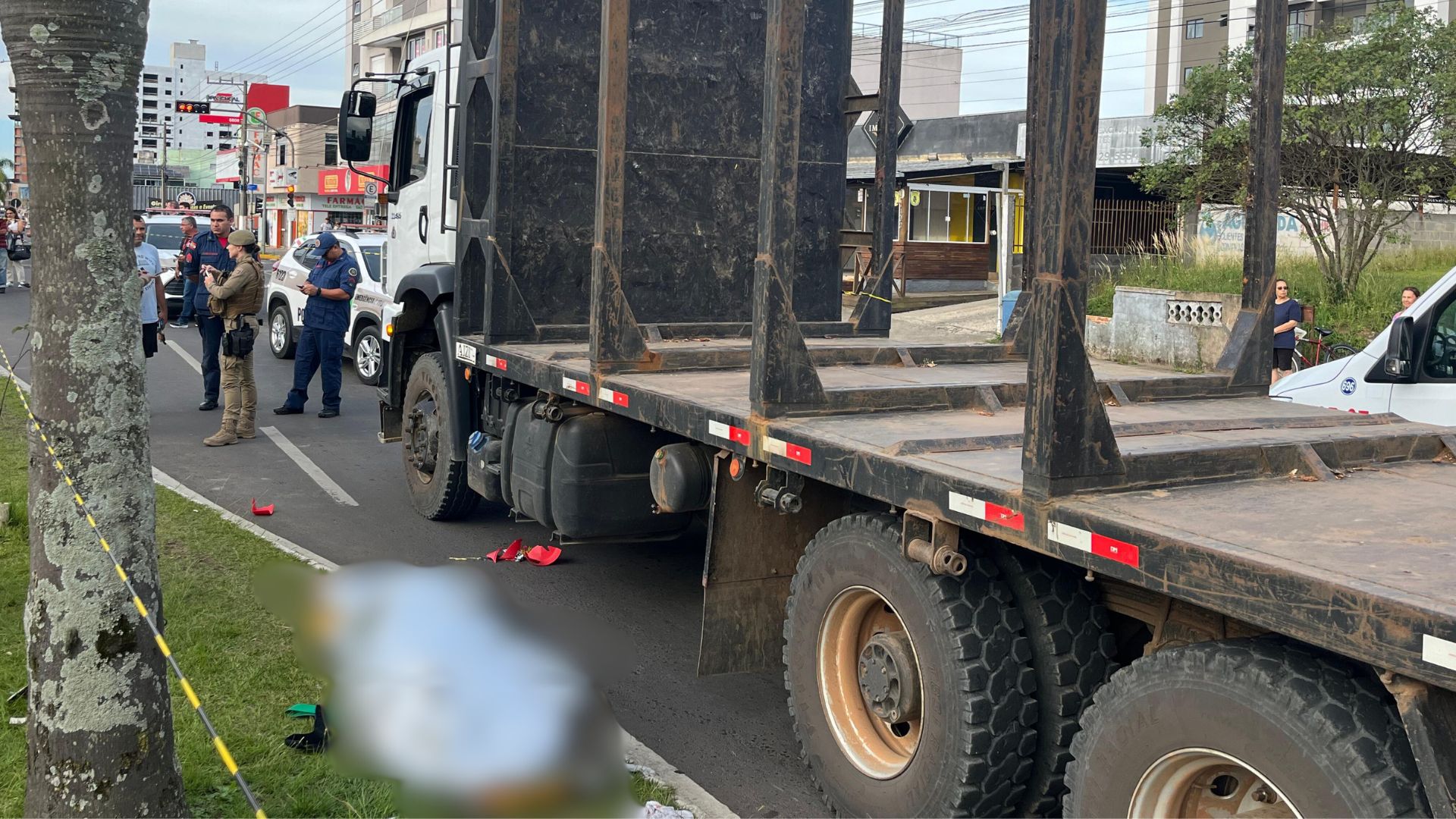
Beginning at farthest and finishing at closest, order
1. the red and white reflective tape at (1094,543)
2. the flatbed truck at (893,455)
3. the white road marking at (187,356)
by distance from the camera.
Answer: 1. the white road marking at (187,356)
2. the red and white reflective tape at (1094,543)
3. the flatbed truck at (893,455)

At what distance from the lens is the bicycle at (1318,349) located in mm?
14197

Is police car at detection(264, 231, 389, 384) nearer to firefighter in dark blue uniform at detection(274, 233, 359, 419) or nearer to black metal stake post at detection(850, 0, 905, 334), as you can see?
firefighter in dark blue uniform at detection(274, 233, 359, 419)

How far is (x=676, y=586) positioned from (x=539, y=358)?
151 centimetres

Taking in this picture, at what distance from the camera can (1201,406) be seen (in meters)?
5.03

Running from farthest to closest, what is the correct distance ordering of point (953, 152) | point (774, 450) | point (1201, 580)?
point (953, 152), point (774, 450), point (1201, 580)

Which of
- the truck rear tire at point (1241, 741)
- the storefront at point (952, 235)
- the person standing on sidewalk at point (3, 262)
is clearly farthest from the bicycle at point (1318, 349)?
the person standing on sidewalk at point (3, 262)

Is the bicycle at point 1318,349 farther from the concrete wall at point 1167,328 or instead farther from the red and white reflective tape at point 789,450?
the red and white reflective tape at point 789,450

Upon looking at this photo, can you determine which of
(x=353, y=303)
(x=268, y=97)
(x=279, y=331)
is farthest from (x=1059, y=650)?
(x=268, y=97)

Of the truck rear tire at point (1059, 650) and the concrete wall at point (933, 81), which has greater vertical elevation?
the concrete wall at point (933, 81)

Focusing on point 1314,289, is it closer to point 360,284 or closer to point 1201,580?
point 360,284

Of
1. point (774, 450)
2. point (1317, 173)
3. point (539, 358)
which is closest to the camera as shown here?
point (774, 450)

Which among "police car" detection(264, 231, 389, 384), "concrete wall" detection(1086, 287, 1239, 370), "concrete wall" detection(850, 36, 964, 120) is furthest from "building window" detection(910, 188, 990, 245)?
"concrete wall" detection(850, 36, 964, 120)

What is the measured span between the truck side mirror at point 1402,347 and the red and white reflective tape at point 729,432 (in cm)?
346

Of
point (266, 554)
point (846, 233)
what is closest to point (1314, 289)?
point (846, 233)
